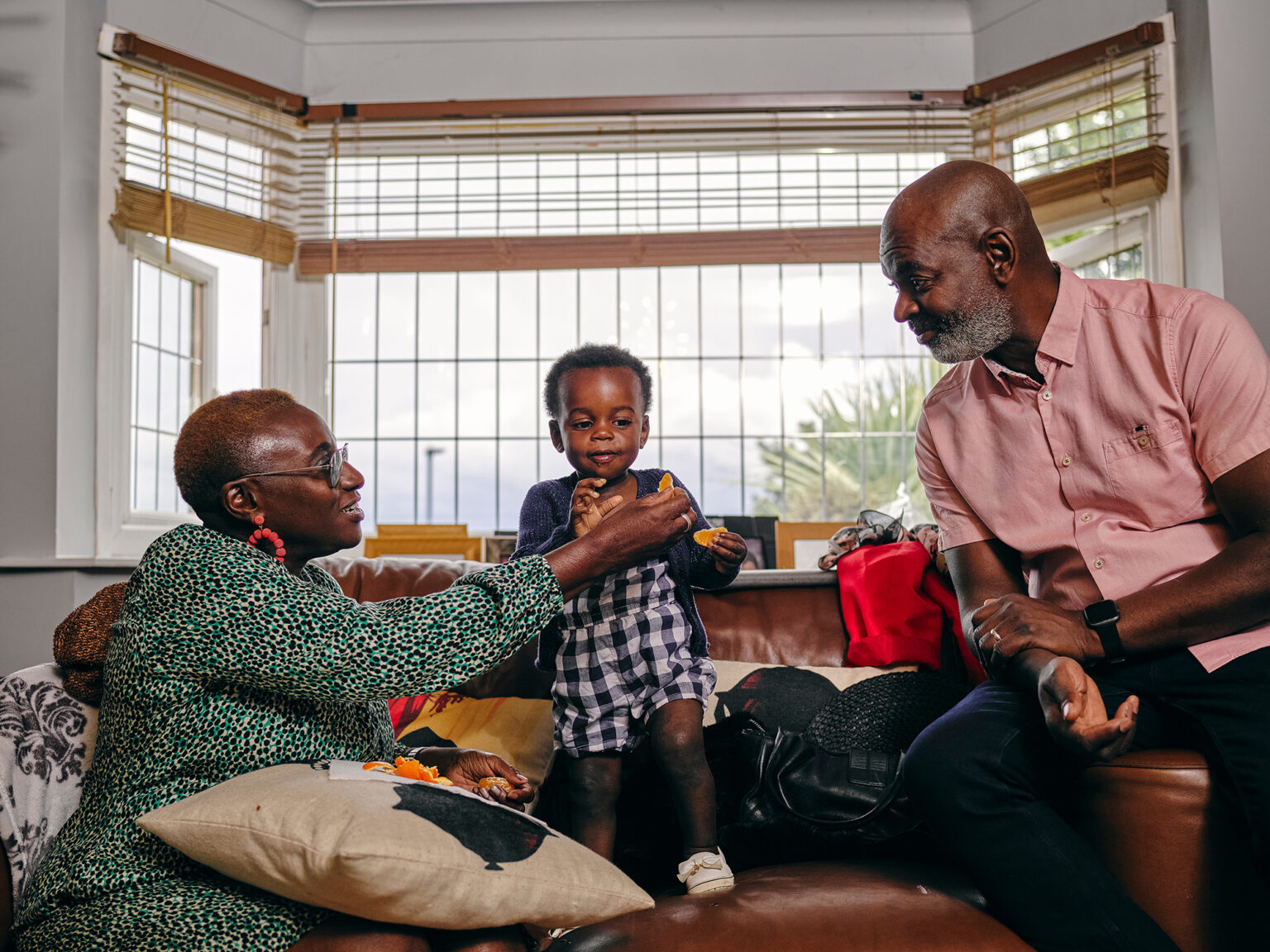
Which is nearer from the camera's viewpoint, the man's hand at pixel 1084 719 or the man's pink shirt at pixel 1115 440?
the man's hand at pixel 1084 719

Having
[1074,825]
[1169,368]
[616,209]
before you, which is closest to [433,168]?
[616,209]

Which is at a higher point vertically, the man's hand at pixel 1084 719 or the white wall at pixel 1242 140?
the white wall at pixel 1242 140

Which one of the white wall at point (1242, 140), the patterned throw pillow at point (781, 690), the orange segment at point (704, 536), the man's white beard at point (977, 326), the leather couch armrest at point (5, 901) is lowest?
the leather couch armrest at point (5, 901)

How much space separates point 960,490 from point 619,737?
813 millimetres

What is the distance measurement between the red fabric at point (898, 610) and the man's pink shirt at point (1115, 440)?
17.0 inches

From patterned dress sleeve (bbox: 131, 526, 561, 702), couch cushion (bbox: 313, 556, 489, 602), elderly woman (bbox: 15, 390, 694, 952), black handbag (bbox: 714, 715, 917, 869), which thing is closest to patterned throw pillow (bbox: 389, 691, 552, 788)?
couch cushion (bbox: 313, 556, 489, 602)

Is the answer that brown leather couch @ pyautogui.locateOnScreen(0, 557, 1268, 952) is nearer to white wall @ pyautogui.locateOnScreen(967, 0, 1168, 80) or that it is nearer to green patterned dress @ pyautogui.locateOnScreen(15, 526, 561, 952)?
green patterned dress @ pyautogui.locateOnScreen(15, 526, 561, 952)

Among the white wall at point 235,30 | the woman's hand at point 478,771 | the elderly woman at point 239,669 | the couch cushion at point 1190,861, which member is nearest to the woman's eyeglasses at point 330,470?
the elderly woman at point 239,669

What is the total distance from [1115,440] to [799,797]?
2.85 feet

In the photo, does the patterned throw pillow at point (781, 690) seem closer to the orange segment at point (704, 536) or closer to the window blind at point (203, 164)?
the orange segment at point (704, 536)

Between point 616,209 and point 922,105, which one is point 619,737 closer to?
point 616,209

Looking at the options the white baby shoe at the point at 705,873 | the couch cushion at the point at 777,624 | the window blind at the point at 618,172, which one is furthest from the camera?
the window blind at the point at 618,172

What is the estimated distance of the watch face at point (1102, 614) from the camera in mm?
1616

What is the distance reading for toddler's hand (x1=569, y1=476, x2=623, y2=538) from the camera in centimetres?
207
